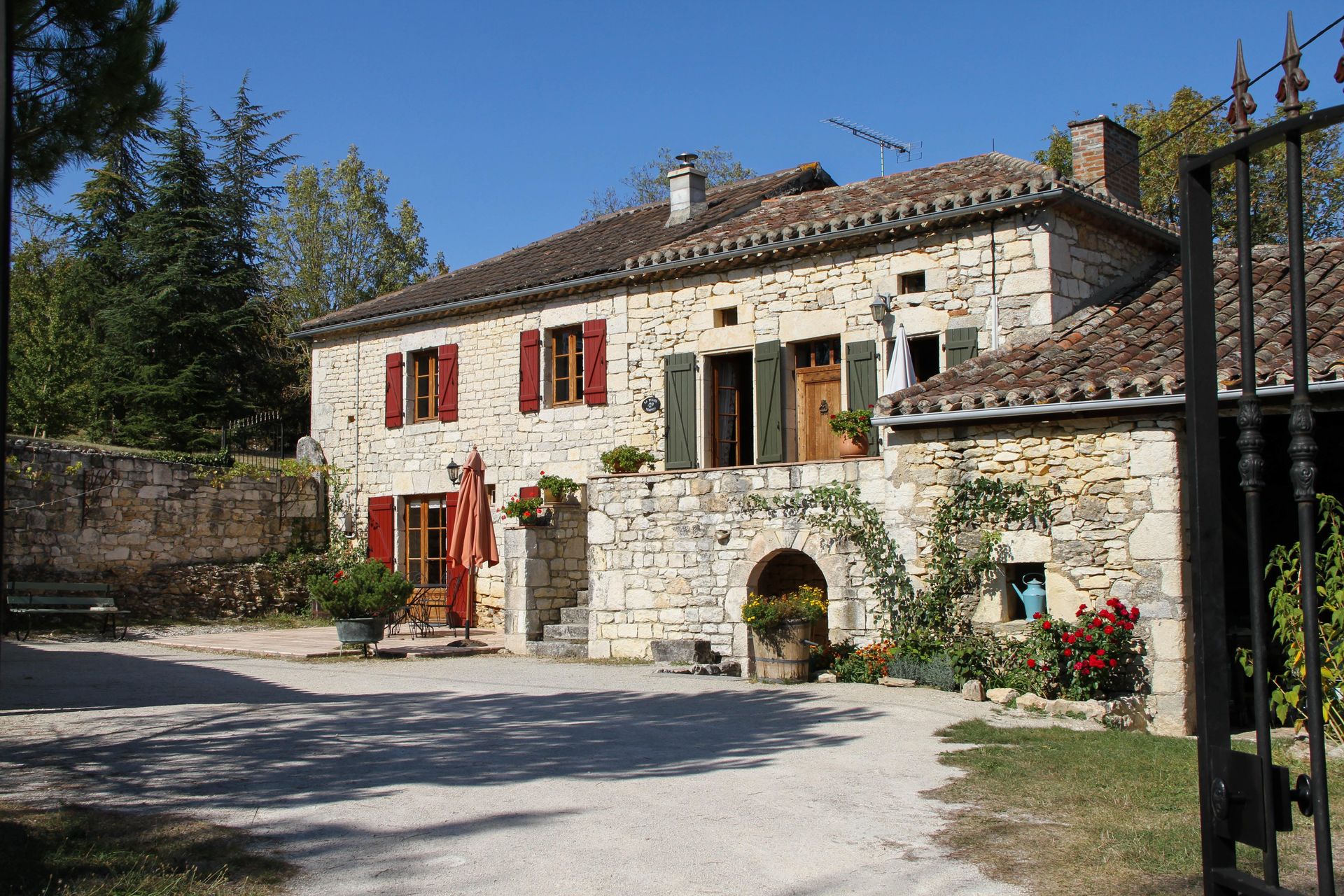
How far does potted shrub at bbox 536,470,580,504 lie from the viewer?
1485cm

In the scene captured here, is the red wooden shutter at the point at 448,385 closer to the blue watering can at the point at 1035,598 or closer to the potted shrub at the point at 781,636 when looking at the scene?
the potted shrub at the point at 781,636

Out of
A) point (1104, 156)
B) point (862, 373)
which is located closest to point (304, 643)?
point (862, 373)

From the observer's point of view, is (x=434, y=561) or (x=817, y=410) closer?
(x=817, y=410)

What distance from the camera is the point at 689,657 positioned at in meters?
12.5

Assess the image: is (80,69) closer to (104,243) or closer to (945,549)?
(945,549)

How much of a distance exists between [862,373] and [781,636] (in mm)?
3473

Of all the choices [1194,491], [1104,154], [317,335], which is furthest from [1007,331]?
[317,335]

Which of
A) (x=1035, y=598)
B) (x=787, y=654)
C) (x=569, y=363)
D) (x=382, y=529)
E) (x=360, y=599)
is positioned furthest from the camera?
(x=382, y=529)

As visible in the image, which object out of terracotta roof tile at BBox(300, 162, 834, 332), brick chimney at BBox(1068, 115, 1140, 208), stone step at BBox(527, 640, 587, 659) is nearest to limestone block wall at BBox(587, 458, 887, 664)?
stone step at BBox(527, 640, 587, 659)

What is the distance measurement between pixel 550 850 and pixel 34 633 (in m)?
12.7

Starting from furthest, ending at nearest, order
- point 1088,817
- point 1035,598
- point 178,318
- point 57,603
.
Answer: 1. point 178,318
2. point 57,603
3. point 1035,598
4. point 1088,817

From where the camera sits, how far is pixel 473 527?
1478cm

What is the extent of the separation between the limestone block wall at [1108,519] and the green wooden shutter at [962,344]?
1.92 metres

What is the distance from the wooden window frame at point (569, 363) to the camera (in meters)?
16.5
